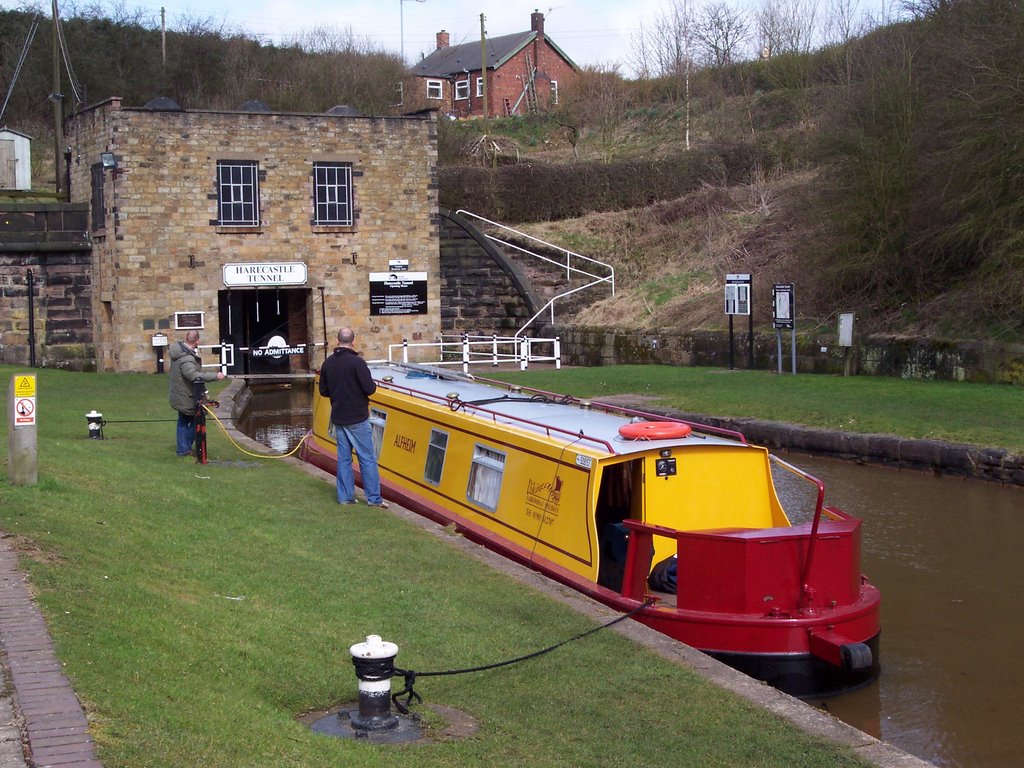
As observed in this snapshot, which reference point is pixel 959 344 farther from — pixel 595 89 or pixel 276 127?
pixel 595 89

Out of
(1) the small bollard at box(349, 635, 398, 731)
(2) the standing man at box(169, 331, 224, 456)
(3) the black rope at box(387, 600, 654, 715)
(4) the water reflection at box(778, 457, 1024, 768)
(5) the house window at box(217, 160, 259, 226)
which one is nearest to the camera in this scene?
(1) the small bollard at box(349, 635, 398, 731)

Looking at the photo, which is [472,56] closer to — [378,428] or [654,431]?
[378,428]

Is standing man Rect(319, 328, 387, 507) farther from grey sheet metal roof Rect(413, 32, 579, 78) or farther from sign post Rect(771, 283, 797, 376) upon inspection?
grey sheet metal roof Rect(413, 32, 579, 78)

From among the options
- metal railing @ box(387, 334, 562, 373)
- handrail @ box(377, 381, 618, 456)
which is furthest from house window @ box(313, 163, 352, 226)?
handrail @ box(377, 381, 618, 456)

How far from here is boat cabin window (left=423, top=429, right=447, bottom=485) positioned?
37.5ft

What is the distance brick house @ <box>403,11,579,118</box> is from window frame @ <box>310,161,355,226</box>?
30631 millimetres

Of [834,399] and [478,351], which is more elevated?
[478,351]

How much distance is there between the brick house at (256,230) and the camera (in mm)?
28344

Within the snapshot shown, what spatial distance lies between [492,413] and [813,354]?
15.5 meters

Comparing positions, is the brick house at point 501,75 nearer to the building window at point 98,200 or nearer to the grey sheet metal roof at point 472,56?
the grey sheet metal roof at point 472,56

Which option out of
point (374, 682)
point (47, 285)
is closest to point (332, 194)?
point (47, 285)

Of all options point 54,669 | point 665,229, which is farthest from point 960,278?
point 54,669

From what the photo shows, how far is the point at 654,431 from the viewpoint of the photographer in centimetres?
897

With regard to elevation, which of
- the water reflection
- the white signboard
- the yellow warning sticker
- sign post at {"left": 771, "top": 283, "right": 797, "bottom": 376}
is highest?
the white signboard
